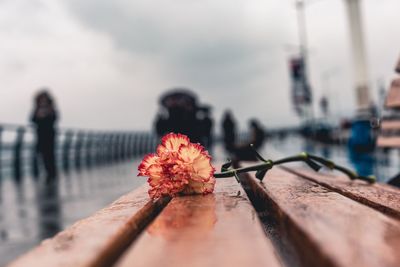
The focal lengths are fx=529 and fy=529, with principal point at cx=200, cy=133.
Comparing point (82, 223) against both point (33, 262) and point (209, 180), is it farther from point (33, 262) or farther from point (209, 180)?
point (209, 180)

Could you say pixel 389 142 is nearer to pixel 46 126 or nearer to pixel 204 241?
pixel 204 241

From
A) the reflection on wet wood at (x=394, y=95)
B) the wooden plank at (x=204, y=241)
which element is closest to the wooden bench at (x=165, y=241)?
the wooden plank at (x=204, y=241)

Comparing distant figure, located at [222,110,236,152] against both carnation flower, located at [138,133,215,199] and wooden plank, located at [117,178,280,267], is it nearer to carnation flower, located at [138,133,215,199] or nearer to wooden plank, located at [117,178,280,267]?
carnation flower, located at [138,133,215,199]

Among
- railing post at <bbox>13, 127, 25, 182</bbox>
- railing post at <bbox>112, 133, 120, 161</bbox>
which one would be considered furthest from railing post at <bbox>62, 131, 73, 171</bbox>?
railing post at <bbox>112, 133, 120, 161</bbox>

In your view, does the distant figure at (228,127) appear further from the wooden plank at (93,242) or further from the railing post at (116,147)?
the wooden plank at (93,242)

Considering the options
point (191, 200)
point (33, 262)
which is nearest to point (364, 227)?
point (33, 262)
